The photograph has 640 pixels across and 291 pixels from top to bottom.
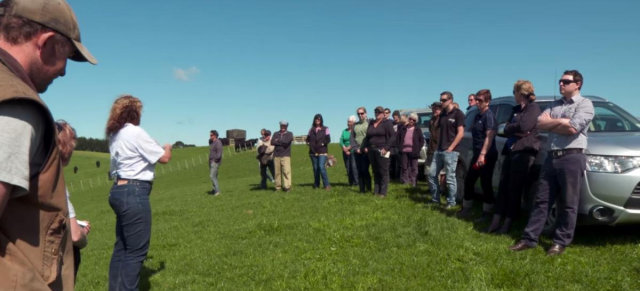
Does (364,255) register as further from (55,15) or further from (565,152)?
(55,15)

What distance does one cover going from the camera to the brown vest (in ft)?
4.93

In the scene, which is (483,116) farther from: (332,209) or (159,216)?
(159,216)

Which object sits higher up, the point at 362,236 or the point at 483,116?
the point at 483,116

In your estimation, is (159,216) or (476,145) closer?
(476,145)

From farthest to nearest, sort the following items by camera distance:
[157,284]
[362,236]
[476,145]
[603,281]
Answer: [476,145] → [362,236] → [157,284] → [603,281]

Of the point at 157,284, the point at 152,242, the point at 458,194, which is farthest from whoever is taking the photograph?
the point at 458,194

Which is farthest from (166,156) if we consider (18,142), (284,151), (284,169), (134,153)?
(284,169)

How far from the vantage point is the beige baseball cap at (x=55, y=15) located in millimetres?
1587

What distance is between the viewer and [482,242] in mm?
6023

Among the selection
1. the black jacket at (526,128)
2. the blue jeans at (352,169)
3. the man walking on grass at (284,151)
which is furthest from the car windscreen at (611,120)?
the man walking on grass at (284,151)

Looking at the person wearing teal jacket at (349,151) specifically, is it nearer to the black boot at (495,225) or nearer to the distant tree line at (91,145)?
the black boot at (495,225)

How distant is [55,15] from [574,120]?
17.0 ft

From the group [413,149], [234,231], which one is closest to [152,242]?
[234,231]

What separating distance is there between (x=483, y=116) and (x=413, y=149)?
16.7 ft
